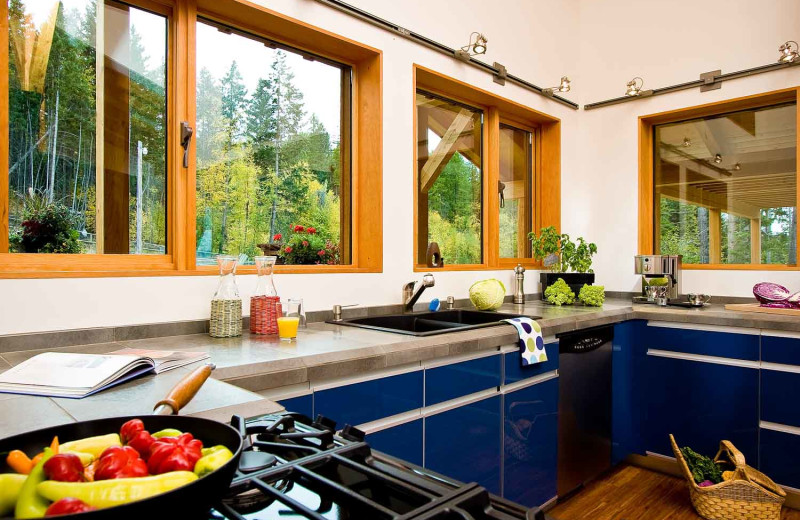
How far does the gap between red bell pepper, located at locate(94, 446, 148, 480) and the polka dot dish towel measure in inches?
74.7

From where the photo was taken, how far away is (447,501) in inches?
20.5

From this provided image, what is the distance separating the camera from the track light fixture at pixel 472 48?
2.72 meters

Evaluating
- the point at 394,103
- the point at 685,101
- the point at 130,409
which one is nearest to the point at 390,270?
the point at 394,103

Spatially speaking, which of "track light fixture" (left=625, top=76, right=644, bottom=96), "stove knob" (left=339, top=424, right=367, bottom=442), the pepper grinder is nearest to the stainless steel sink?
the pepper grinder

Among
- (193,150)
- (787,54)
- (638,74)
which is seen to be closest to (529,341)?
(193,150)

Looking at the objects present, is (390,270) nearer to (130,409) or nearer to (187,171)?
(187,171)

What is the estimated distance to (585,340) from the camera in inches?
104

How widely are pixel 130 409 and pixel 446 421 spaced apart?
1.19m

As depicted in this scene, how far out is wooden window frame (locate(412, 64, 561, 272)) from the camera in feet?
9.60

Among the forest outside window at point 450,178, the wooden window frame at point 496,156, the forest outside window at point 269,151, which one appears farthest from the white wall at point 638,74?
the forest outside window at point 269,151

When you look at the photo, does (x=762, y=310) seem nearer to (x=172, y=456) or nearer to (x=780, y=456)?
(x=780, y=456)

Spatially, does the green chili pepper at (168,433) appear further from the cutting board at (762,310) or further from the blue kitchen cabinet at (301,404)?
the cutting board at (762,310)

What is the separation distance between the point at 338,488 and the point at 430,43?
2.64 meters

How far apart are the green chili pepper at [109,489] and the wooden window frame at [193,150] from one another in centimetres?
141
